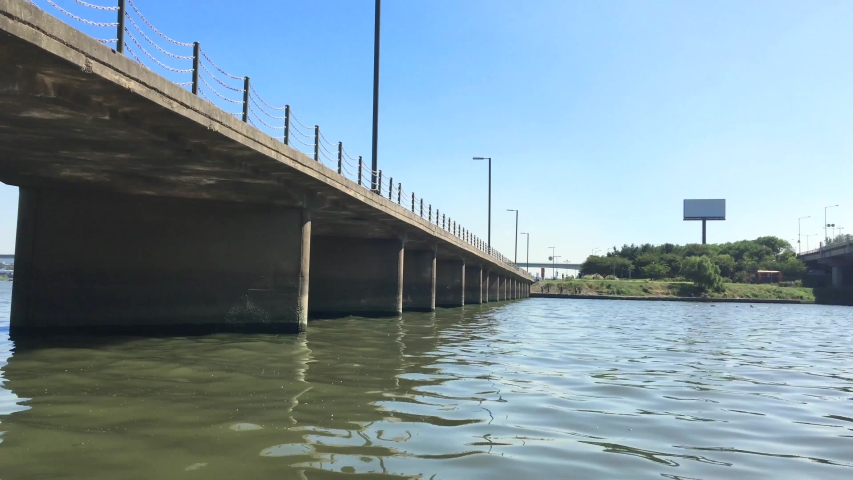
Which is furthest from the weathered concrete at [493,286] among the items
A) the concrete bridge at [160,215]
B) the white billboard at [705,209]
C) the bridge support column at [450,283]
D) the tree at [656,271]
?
the white billboard at [705,209]

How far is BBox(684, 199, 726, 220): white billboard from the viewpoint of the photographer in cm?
17662

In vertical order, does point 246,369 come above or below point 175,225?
below

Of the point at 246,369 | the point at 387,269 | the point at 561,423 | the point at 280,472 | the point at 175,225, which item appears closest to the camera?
the point at 280,472

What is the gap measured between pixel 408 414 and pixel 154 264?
13.4 metres

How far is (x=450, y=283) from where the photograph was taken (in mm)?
48719

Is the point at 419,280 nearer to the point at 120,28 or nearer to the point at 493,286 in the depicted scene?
the point at 120,28

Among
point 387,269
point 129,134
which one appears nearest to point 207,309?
point 129,134

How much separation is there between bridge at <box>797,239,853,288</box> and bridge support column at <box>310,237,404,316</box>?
87519 mm

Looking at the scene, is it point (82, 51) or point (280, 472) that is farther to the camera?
point (82, 51)

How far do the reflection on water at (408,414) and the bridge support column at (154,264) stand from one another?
2954 mm

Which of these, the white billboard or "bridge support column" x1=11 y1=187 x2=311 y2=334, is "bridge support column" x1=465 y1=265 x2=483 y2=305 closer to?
"bridge support column" x1=11 y1=187 x2=311 y2=334

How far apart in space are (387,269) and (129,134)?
1937cm

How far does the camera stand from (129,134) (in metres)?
13.3

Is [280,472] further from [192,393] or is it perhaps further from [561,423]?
[192,393]
